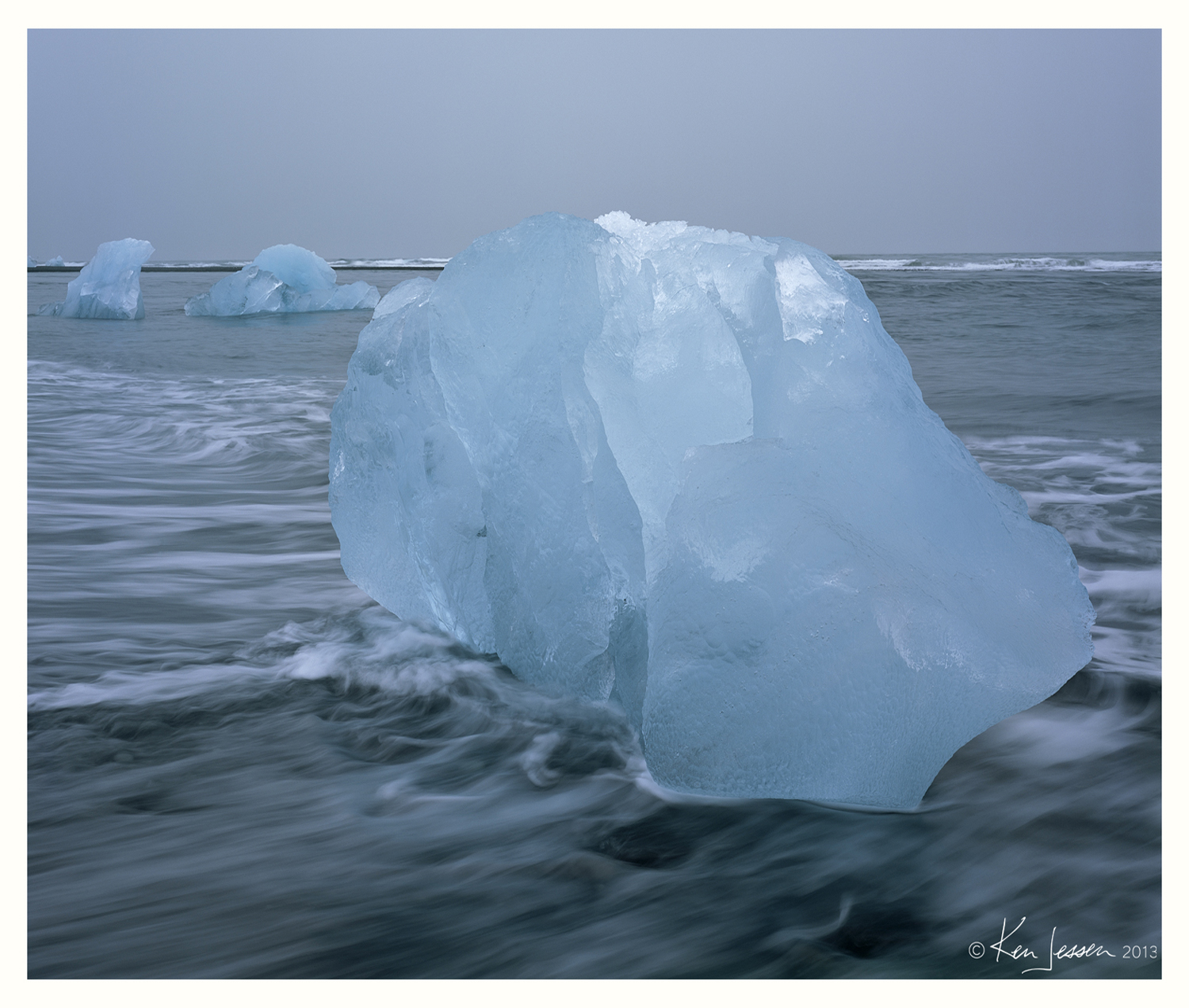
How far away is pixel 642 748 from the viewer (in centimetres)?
240

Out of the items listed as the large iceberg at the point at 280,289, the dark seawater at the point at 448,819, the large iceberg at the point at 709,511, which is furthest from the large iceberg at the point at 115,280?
the large iceberg at the point at 709,511

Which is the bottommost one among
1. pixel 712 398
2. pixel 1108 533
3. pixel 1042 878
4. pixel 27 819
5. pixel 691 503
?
pixel 27 819

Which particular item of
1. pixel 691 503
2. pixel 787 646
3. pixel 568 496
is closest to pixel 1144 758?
pixel 787 646

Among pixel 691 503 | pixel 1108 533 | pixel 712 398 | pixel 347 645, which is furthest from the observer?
pixel 1108 533

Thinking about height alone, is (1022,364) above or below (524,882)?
above

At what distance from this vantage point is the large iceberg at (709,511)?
6.57ft

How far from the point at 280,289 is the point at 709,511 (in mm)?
17776

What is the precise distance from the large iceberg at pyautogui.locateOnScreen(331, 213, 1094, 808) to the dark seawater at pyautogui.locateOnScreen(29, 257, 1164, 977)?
16 centimetres

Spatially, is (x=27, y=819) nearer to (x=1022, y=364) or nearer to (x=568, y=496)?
(x=568, y=496)

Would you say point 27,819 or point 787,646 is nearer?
point 787,646

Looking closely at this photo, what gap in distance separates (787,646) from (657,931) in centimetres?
61
